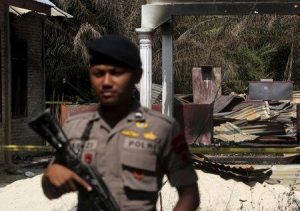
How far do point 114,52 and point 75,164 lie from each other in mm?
435

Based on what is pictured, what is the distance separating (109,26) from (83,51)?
2.29 metres

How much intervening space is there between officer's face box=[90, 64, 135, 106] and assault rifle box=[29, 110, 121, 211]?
0.21 m

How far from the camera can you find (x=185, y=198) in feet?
7.95

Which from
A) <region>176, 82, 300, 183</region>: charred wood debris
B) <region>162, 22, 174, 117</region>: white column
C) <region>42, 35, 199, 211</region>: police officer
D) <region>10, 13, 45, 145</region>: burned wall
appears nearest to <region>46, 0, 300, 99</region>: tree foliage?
<region>176, 82, 300, 183</region>: charred wood debris

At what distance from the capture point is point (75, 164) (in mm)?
2277

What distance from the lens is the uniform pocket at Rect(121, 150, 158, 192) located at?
2.33 metres

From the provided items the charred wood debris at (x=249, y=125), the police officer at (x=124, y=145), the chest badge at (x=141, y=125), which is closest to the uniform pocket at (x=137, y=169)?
the police officer at (x=124, y=145)

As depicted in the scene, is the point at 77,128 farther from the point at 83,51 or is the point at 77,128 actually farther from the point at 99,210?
the point at 83,51

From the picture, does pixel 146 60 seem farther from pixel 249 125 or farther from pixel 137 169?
pixel 137 169

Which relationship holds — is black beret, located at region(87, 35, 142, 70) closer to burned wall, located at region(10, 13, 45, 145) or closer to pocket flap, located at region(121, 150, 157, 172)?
pocket flap, located at region(121, 150, 157, 172)

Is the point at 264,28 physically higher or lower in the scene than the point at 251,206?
higher

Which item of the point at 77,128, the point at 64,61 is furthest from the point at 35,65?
the point at 77,128

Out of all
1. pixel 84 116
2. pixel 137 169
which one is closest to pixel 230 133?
pixel 84 116

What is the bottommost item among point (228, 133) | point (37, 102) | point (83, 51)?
point (228, 133)
